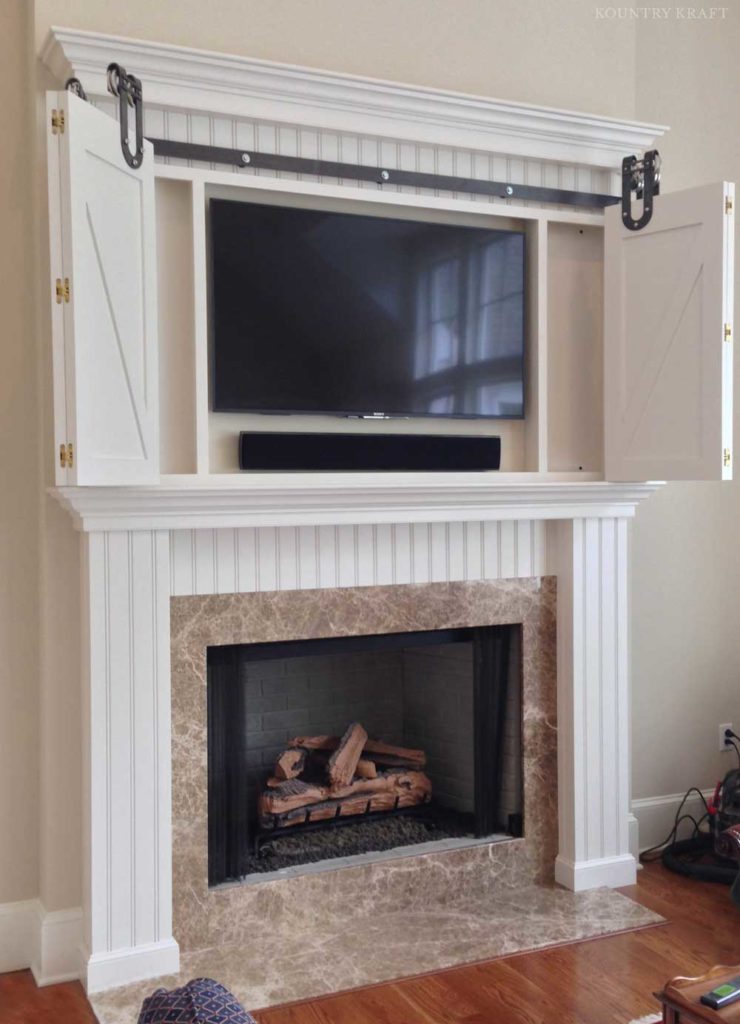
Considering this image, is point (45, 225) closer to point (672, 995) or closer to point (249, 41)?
point (249, 41)

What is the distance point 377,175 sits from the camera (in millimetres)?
3039

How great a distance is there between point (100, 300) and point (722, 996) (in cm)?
196

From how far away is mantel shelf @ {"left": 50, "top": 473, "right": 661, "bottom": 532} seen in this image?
267 cm

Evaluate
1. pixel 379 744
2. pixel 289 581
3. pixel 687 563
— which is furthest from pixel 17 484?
pixel 687 563

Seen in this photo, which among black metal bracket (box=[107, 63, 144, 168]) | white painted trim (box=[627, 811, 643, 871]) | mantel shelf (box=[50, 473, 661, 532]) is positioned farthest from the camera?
white painted trim (box=[627, 811, 643, 871])

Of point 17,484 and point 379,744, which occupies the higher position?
point 17,484

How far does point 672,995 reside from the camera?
1888 millimetres

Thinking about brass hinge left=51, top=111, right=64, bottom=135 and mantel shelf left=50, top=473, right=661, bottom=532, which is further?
mantel shelf left=50, top=473, right=661, bottom=532

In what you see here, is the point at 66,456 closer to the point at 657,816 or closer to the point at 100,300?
the point at 100,300

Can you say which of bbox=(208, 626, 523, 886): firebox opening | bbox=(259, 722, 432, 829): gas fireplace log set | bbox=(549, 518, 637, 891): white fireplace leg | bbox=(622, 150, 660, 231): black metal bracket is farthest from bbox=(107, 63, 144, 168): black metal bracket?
bbox=(259, 722, 432, 829): gas fireplace log set

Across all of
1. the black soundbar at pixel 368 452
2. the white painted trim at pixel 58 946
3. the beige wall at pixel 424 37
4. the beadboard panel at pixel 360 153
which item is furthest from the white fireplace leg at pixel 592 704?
the white painted trim at pixel 58 946

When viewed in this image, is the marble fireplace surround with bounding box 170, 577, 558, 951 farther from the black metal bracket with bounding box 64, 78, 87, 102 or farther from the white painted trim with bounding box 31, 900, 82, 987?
the black metal bracket with bounding box 64, 78, 87, 102

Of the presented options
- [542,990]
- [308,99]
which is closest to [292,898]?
[542,990]

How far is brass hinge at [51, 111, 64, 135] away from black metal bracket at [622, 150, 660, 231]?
168cm
